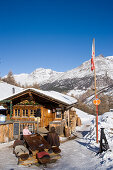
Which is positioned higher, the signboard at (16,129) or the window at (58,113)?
the window at (58,113)

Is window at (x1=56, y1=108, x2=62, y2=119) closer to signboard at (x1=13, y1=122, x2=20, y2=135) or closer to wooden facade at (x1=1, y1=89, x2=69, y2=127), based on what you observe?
wooden facade at (x1=1, y1=89, x2=69, y2=127)

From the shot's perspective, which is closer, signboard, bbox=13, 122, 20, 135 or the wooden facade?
signboard, bbox=13, 122, 20, 135

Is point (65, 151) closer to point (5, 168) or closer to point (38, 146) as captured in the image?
point (38, 146)

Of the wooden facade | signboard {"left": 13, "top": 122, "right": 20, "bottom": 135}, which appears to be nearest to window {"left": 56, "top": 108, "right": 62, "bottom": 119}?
the wooden facade

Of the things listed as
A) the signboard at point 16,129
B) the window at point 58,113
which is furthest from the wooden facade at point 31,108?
the signboard at point 16,129

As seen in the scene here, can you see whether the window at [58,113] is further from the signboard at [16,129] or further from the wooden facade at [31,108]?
the signboard at [16,129]

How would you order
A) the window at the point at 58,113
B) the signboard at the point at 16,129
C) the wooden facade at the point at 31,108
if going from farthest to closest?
1. the wooden facade at the point at 31,108
2. the window at the point at 58,113
3. the signboard at the point at 16,129

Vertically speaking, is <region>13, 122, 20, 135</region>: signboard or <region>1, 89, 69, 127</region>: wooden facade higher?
<region>1, 89, 69, 127</region>: wooden facade

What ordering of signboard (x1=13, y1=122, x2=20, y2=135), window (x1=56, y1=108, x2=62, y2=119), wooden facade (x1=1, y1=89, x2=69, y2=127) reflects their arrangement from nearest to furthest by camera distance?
signboard (x1=13, y1=122, x2=20, y2=135), window (x1=56, y1=108, x2=62, y2=119), wooden facade (x1=1, y1=89, x2=69, y2=127)

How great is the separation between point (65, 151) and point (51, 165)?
2659 millimetres

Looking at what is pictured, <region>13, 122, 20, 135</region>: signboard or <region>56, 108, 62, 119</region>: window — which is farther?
<region>56, 108, 62, 119</region>: window

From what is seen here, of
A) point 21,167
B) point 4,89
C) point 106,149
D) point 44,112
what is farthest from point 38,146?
point 4,89

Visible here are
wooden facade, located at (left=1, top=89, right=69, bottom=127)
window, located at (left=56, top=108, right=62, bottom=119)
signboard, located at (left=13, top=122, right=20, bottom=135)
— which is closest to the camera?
signboard, located at (left=13, top=122, right=20, bottom=135)

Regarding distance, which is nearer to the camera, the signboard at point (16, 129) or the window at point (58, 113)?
the signboard at point (16, 129)
